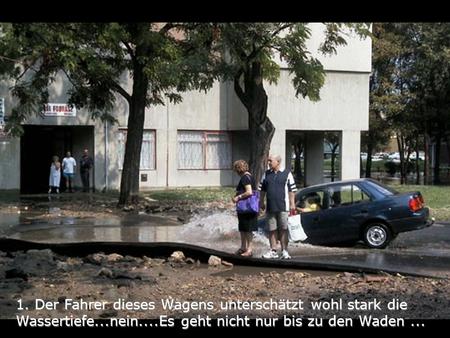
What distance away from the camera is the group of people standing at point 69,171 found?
93.4ft

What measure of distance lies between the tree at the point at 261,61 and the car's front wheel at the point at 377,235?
24.0 ft

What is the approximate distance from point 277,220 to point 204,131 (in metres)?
22.7

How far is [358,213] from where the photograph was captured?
13086mm

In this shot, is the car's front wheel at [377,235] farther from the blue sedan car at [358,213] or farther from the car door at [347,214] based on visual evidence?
the car door at [347,214]

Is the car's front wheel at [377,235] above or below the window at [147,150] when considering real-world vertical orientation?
below

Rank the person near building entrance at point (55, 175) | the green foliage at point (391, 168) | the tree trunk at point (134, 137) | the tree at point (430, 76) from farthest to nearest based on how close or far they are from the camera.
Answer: the green foliage at point (391, 168) < the tree at point (430, 76) < the person near building entrance at point (55, 175) < the tree trunk at point (134, 137)

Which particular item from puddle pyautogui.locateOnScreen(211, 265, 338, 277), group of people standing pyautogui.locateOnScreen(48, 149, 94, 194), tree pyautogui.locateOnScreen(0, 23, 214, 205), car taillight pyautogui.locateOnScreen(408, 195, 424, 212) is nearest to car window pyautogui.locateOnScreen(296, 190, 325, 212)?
car taillight pyautogui.locateOnScreen(408, 195, 424, 212)

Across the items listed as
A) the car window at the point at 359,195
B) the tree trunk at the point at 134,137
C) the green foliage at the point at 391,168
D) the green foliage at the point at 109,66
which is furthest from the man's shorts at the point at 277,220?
the green foliage at the point at 391,168

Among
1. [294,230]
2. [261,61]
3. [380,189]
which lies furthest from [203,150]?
[294,230]

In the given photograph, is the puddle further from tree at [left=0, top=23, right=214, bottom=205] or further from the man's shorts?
tree at [left=0, top=23, right=214, bottom=205]

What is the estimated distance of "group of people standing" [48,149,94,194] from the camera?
28.5 metres
